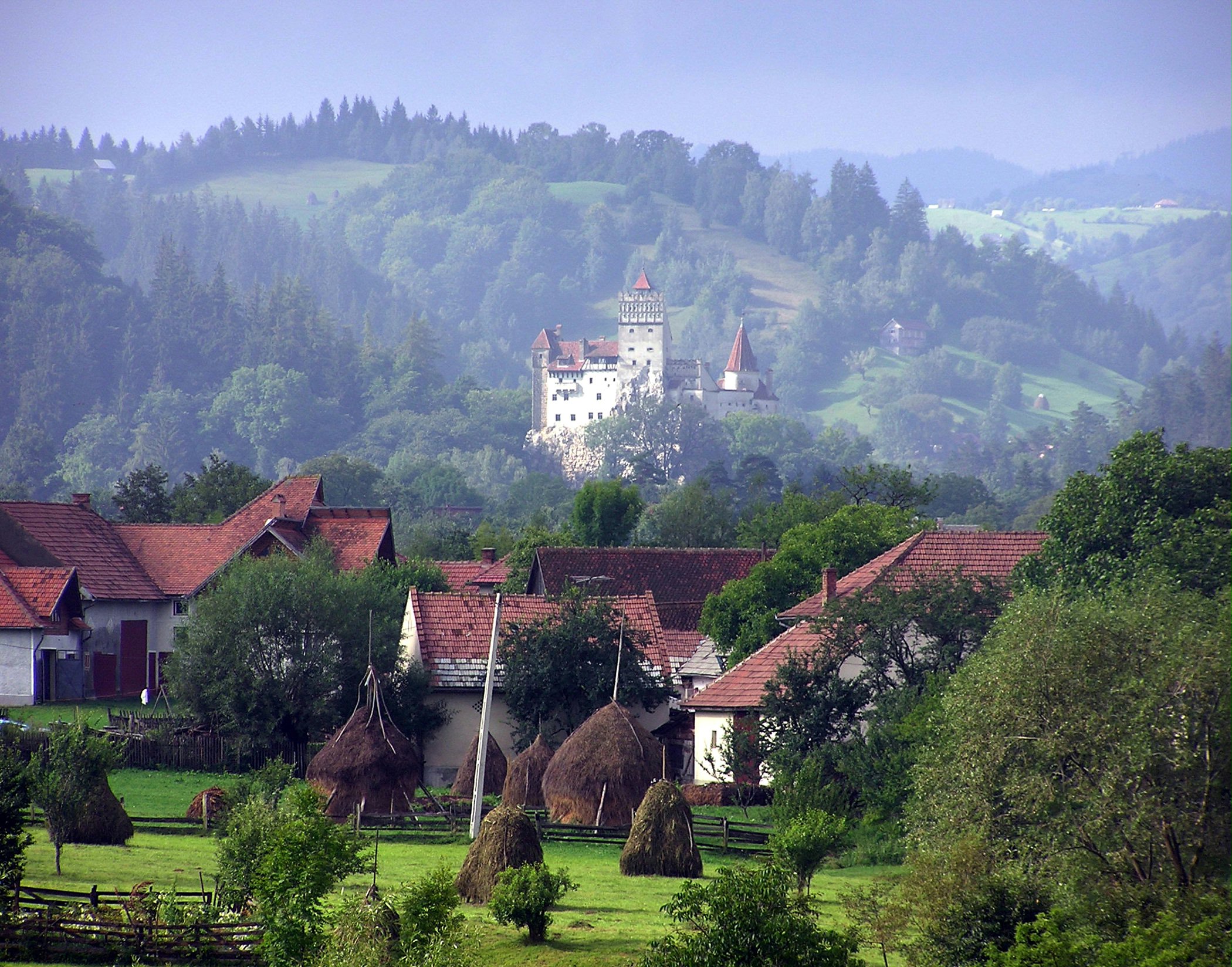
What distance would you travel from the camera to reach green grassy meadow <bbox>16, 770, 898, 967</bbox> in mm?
22562

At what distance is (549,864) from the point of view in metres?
28.5

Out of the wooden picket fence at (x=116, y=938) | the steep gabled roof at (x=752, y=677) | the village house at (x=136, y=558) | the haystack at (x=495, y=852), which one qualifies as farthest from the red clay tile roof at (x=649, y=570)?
the wooden picket fence at (x=116, y=938)

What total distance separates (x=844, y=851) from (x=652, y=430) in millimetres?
166574

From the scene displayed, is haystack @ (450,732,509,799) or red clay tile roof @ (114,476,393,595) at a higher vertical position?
red clay tile roof @ (114,476,393,595)

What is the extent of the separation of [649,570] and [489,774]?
60.1ft

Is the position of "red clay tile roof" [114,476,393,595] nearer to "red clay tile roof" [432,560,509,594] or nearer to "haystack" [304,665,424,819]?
"red clay tile roof" [432,560,509,594]

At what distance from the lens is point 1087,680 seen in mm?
24188

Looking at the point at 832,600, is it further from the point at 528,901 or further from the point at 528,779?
the point at 528,901

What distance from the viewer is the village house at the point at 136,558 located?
45250 mm

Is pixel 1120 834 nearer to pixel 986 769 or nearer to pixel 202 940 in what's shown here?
pixel 986 769

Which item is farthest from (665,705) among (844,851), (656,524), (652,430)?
(652,430)

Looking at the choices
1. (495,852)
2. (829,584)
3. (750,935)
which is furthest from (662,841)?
(829,584)

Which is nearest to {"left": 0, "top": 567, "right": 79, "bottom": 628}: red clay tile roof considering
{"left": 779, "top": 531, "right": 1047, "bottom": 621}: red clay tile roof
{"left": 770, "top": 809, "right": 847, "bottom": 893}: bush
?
{"left": 779, "top": 531, "right": 1047, "bottom": 621}: red clay tile roof

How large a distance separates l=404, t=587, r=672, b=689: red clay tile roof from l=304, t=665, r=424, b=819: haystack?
5.23m
